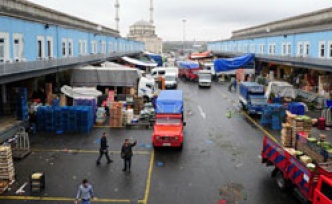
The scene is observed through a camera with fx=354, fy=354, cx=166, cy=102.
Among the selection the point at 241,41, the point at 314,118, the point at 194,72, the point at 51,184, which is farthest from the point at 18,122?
the point at 241,41

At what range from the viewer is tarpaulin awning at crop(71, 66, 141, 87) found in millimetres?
31562

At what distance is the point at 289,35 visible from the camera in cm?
4022

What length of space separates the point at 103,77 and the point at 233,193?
68.1ft

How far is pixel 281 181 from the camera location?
13758 millimetres

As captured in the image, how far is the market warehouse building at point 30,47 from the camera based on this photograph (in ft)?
64.2

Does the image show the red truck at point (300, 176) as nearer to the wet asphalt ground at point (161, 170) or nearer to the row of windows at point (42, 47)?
the wet asphalt ground at point (161, 170)

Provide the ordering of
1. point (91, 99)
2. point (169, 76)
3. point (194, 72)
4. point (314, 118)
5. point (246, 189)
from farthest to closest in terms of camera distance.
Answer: point (194, 72)
point (169, 76)
point (314, 118)
point (91, 99)
point (246, 189)

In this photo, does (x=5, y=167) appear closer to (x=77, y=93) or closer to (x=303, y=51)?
(x=77, y=93)

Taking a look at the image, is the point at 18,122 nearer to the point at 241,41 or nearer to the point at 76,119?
the point at 76,119

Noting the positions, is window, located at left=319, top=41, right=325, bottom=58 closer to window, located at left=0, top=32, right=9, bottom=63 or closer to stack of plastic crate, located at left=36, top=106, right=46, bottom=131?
stack of plastic crate, located at left=36, top=106, right=46, bottom=131

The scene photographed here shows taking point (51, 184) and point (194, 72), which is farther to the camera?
point (194, 72)

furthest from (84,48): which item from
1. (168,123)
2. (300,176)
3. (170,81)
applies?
(300,176)

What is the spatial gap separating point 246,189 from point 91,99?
14.0m

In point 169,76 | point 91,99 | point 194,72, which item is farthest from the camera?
point 194,72
